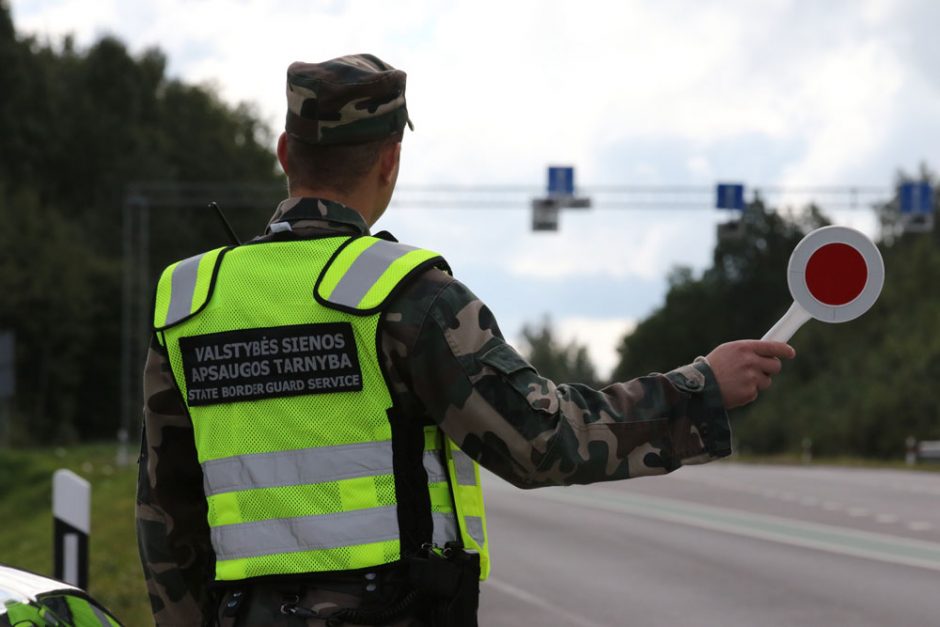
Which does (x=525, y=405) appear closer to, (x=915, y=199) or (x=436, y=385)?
(x=436, y=385)

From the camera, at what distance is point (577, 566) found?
52.1 feet

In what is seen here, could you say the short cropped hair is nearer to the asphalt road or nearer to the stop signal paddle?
the stop signal paddle

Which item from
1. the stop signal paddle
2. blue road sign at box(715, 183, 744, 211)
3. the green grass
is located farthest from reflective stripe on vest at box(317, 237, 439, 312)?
blue road sign at box(715, 183, 744, 211)

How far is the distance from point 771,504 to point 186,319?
2216 cm

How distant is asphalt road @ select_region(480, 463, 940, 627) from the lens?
1237 centimetres

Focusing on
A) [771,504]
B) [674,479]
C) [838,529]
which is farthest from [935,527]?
[674,479]

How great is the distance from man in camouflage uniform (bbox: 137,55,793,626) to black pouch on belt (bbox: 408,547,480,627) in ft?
0.14

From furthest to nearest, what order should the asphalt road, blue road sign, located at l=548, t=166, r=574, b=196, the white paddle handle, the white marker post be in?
1. blue road sign, located at l=548, t=166, r=574, b=196
2. the asphalt road
3. the white marker post
4. the white paddle handle

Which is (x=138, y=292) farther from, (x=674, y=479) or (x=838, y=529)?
(x=838, y=529)

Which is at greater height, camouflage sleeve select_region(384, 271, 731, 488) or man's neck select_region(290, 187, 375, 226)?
man's neck select_region(290, 187, 375, 226)

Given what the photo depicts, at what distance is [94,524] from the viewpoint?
21453mm

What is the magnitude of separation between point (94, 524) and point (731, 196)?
23.8 meters

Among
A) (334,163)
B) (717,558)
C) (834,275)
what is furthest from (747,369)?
(717,558)

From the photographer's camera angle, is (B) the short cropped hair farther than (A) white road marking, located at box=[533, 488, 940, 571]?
No
